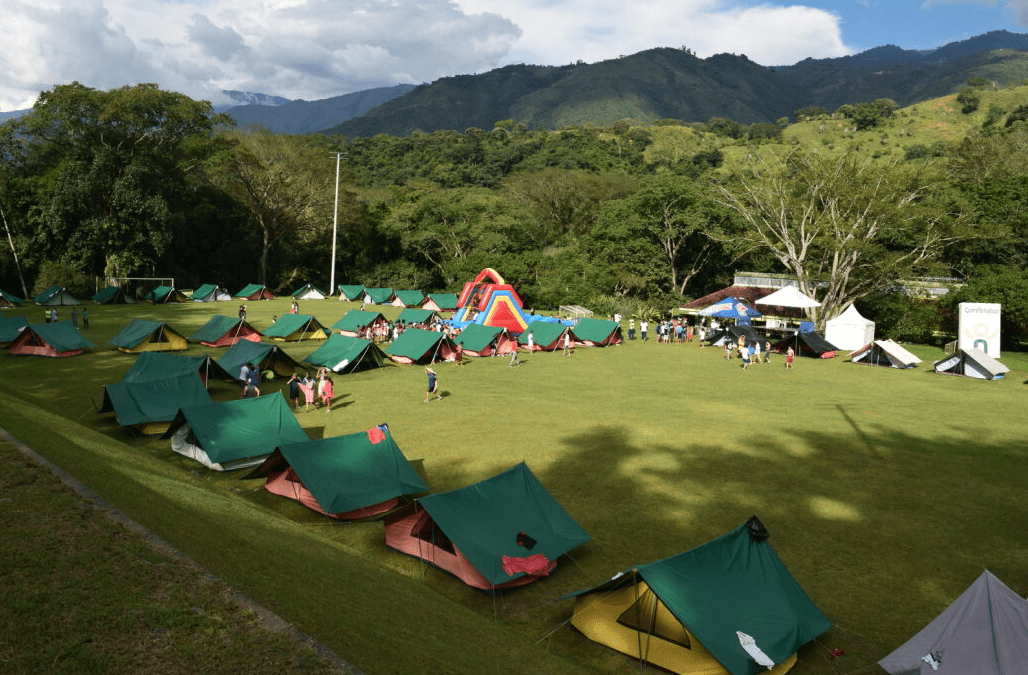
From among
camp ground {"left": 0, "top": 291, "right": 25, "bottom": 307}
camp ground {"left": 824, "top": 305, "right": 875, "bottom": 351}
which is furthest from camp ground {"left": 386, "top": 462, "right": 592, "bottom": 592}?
camp ground {"left": 0, "top": 291, "right": 25, "bottom": 307}

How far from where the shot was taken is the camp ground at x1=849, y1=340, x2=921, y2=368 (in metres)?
28.9

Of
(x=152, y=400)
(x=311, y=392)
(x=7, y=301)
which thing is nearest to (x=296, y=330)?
(x=311, y=392)

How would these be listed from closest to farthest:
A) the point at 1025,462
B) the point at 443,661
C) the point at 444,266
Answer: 1. the point at 443,661
2. the point at 1025,462
3. the point at 444,266

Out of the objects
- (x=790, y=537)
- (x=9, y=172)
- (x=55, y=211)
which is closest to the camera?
(x=790, y=537)

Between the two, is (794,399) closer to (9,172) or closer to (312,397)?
(312,397)

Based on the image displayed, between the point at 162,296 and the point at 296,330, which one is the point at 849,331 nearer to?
the point at 296,330

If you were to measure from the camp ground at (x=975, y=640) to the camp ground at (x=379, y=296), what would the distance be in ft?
161

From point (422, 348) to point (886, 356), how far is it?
20704 millimetres

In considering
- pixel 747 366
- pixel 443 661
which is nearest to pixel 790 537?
pixel 443 661

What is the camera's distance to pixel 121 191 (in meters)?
46.0

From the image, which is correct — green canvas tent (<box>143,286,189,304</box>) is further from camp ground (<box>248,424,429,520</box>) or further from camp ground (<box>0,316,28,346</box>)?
camp ground (<box>248,424,429,520</box>)

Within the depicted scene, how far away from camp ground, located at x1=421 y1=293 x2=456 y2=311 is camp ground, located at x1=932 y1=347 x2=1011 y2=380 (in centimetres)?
3247

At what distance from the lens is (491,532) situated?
31.8 ft

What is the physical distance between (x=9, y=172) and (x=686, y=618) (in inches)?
2285
